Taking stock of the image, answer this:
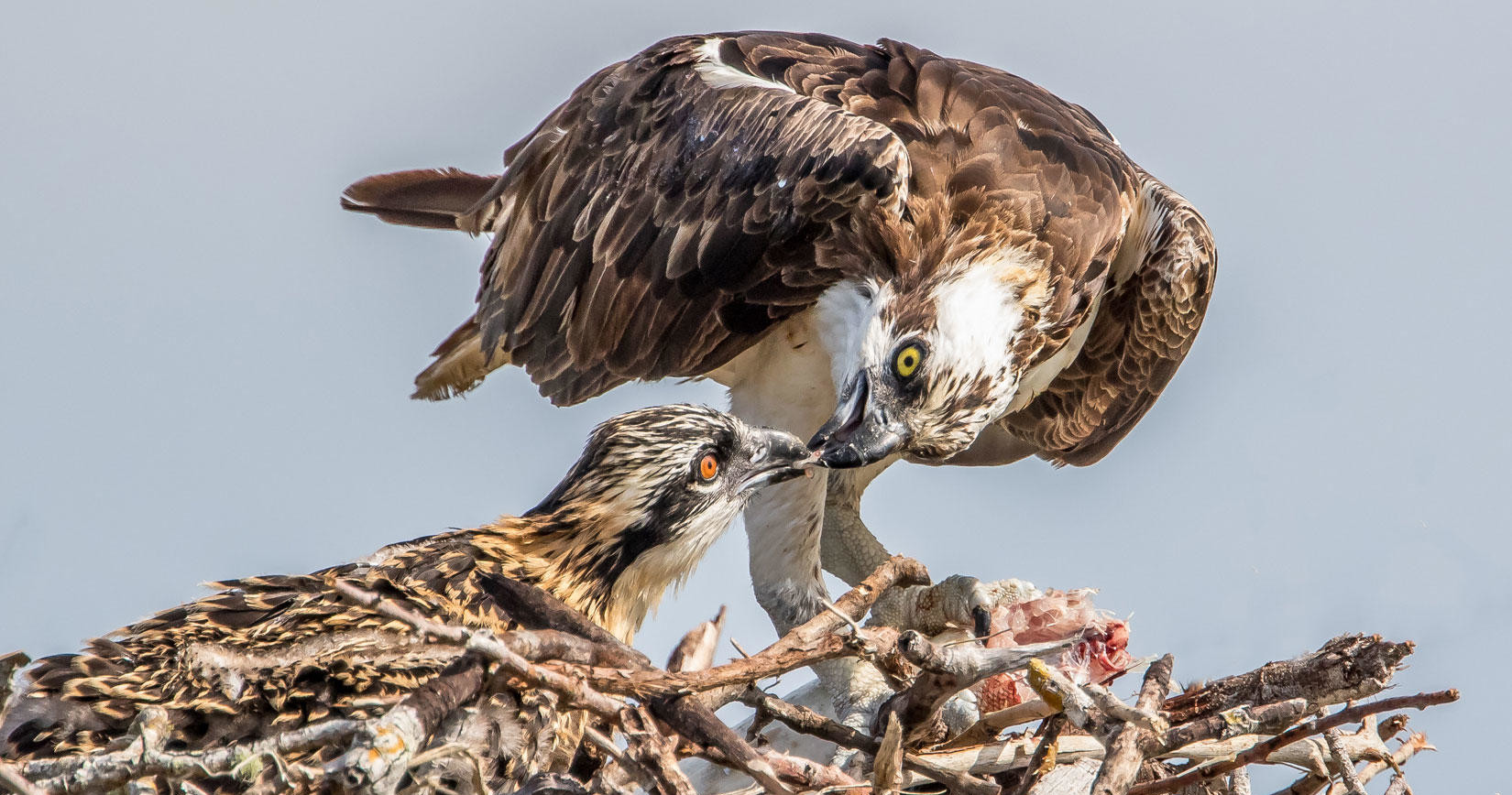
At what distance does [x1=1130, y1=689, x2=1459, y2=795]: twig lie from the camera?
11.5ft

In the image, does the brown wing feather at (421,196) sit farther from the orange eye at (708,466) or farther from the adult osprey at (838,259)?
the orange eye at (708,466)

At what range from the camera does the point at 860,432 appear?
489 cm

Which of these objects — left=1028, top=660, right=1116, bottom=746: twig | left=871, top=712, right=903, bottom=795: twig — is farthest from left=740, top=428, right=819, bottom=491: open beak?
left=1028, top=660, right=1116, bottom=746: twig

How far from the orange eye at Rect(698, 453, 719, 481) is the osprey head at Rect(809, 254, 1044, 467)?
39 centimetres

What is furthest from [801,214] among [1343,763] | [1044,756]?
[1343,763]

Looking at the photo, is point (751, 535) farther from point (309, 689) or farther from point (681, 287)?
point (309, 689)

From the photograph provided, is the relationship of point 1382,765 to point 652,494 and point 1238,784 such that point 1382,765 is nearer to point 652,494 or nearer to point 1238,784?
point 1238,784

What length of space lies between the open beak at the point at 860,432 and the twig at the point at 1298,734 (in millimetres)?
1328

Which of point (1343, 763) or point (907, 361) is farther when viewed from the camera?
point (907, 361)

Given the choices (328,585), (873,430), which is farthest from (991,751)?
(328,585)

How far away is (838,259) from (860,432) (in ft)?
2.14

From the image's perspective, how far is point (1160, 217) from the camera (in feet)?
18.7

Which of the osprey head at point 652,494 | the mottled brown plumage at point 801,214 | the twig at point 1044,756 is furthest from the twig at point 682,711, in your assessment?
the mottled brown plumage at point 801,214

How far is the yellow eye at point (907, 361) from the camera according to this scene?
488 cm
